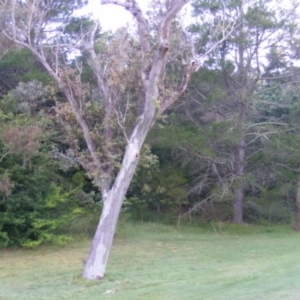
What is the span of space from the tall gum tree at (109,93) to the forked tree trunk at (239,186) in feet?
37.1

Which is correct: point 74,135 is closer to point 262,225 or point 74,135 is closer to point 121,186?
point 121,186

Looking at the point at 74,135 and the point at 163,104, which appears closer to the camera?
the point at 163,104

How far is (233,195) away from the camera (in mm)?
29969

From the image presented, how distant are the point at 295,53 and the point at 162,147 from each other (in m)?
8.06

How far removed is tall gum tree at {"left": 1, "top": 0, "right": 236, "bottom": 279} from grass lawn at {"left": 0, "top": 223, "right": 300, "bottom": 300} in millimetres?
1634

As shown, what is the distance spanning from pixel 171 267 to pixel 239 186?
10.9 meters

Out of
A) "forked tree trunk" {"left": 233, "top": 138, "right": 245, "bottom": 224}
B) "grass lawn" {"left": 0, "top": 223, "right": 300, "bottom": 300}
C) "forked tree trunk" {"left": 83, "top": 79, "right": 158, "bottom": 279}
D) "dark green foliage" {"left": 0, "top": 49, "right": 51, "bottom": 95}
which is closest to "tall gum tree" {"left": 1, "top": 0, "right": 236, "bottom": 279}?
"forked tree trunk" {"left": 83, "top": 79, "right": 158, "bottom": 279}

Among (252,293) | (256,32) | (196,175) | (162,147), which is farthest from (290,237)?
(252,293)

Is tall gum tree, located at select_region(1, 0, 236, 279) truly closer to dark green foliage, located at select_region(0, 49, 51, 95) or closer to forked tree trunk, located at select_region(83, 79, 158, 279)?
forked tree trunk, located at select_region(83, 79, 158, 279)

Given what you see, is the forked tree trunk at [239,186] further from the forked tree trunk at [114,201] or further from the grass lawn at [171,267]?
the forked tree trunk at [114,201]

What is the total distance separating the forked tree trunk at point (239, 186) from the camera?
3016 centimetres


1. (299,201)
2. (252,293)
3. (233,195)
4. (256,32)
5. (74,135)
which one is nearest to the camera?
(252,293)

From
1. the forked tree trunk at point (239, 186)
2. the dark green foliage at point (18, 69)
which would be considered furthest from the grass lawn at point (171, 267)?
the dark green foliage at point (18, 69)

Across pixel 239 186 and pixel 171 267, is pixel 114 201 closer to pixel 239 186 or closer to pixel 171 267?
pixel 171 267
